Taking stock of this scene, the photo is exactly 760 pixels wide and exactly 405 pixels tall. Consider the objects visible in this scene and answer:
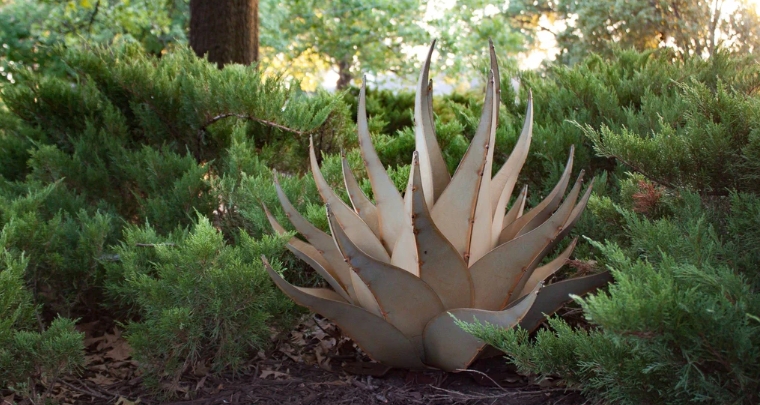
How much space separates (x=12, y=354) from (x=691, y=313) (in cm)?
218

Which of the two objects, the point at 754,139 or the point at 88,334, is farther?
the point at 88,334


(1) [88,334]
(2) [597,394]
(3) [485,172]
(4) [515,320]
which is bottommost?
(1) [88,334]

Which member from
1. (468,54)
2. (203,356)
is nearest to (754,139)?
(203,356)

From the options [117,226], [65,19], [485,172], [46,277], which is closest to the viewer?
[485,172]

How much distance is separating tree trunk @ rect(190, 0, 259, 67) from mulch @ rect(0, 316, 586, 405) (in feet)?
12.3

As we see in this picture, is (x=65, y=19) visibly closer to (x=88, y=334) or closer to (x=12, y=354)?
(x=88, y=334)

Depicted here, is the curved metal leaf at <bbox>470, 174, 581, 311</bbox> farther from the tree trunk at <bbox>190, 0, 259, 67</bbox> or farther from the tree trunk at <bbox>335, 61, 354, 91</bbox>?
the tree trunk at <bbox>335, 61, 354, 91</bbox>

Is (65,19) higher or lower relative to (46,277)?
higher

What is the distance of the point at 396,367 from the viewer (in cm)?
251

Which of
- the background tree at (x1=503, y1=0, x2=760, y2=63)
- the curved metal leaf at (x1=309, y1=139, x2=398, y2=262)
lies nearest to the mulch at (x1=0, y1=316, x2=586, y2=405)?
the curved metal leaf at (x1=309, y1=139, x2=398, y2=262)

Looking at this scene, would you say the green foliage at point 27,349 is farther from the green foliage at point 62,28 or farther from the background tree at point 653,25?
the background tree at point 653,25

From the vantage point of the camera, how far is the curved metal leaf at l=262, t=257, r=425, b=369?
2.30 metres

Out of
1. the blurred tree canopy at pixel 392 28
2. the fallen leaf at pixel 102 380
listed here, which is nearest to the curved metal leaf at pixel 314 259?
the fallen leaf at pixel 102 380

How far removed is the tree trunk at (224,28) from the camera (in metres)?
5.99
